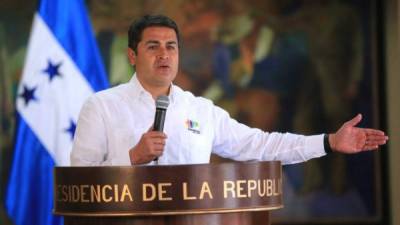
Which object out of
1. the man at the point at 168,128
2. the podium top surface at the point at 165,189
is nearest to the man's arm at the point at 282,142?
the man at the point at 168,128

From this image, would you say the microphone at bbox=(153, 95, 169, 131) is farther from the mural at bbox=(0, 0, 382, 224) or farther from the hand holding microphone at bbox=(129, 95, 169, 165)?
the mural at bbox=(0, 0, 382, 224)

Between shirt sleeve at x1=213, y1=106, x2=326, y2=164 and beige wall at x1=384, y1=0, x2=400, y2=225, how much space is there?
10.6ft

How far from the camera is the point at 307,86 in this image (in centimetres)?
667

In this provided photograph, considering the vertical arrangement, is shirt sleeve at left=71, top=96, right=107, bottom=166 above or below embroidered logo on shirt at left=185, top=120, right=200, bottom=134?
below

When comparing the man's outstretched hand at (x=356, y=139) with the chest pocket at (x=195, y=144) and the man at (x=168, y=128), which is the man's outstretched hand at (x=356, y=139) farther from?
the chest pocket at (x=195, y=144)

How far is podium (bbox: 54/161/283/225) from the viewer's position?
2861 mm

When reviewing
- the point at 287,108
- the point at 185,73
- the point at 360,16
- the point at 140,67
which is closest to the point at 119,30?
the point at 185,73

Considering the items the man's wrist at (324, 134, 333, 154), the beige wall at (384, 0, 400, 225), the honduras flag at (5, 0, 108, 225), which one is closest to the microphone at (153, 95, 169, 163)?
the man's wrist at (324, 134, 333, 154)

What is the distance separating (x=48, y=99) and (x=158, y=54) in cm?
228

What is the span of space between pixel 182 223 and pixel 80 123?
0.79 m

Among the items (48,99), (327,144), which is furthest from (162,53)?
(48,99)

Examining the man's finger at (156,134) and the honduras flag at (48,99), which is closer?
the man's finger at (156,134)

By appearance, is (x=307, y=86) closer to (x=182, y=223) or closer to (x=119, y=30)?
(x=119, y=30)

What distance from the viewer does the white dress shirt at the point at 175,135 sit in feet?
11.3
